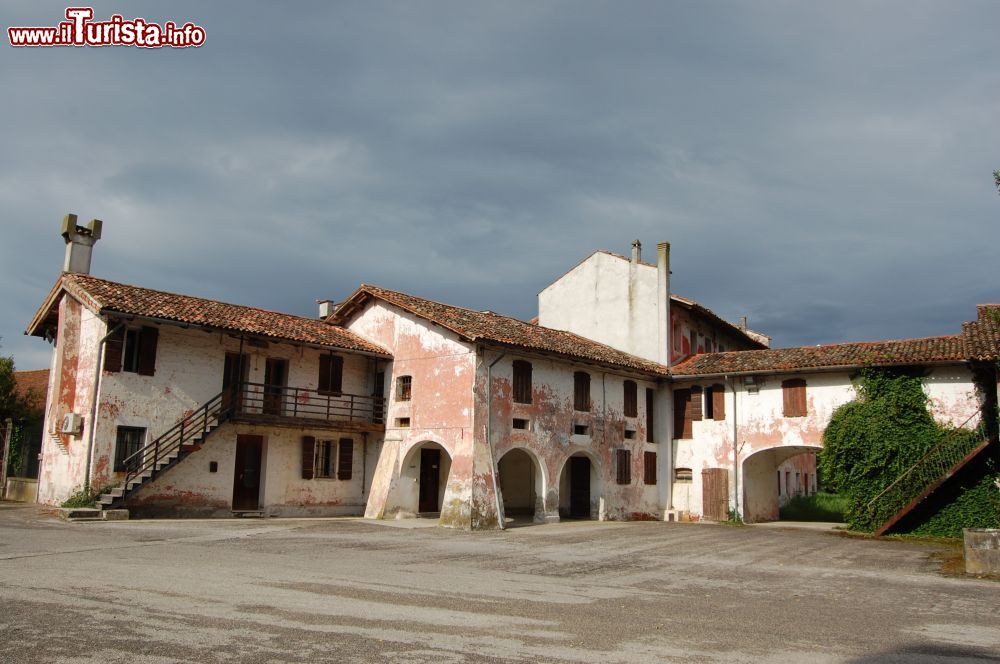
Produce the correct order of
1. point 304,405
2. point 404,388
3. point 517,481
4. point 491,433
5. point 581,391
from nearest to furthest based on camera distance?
point 491,433 < point 304,405 < point 404,388 < point 581,391 < point 517,481

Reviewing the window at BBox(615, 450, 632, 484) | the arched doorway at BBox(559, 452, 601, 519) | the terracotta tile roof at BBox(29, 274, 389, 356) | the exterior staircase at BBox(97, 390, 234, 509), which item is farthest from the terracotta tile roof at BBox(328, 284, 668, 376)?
the exterior staircase at BBox(97, 390, 234, 509)

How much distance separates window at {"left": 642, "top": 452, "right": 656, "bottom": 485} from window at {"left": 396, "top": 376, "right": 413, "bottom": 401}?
9.92 meters

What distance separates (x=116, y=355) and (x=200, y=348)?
2.58 m

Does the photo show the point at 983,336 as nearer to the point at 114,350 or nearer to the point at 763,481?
the point at 763,481

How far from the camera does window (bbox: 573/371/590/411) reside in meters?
27.5

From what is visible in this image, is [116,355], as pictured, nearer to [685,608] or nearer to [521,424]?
[521,424]

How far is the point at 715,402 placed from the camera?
98.2 feet

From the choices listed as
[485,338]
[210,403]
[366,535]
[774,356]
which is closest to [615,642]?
[366,535]

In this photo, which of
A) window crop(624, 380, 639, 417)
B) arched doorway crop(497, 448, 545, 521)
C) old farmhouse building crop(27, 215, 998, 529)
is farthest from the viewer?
arched doorway crop(497, 448, 545, 521)

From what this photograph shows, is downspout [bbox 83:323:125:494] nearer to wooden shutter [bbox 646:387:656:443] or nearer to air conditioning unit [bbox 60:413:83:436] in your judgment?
air conditioning unit [bbox 60:413:83:436]

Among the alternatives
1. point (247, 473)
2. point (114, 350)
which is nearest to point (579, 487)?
point (247, 473)

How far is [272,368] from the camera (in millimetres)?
25703

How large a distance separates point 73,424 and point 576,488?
698 inches

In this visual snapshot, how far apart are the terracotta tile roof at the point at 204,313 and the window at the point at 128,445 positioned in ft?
11.3
